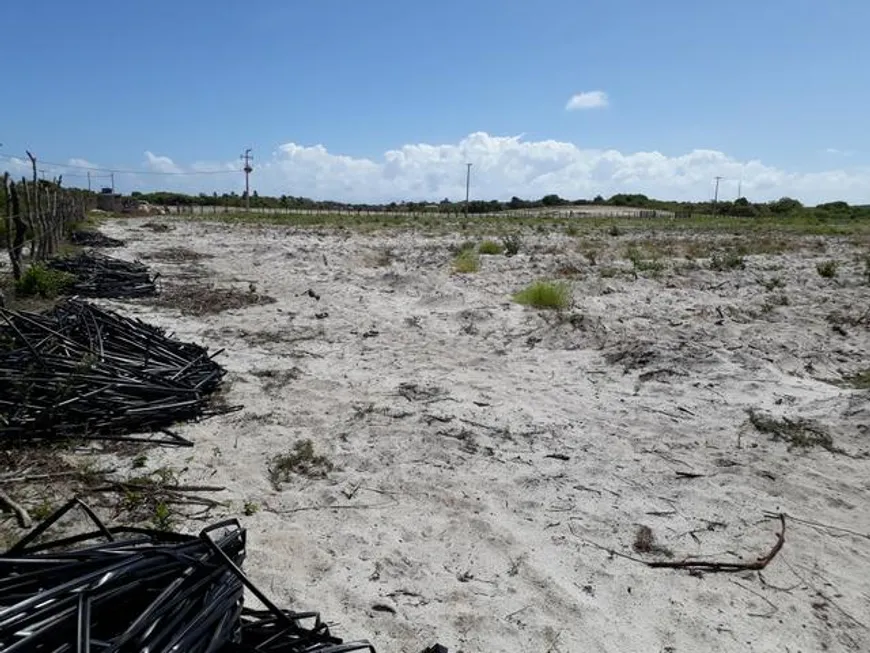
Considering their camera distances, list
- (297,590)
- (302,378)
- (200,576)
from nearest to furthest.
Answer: (200,576), (297,590), (302,378)

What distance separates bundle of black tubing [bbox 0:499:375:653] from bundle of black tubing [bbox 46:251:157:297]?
26.2 ft

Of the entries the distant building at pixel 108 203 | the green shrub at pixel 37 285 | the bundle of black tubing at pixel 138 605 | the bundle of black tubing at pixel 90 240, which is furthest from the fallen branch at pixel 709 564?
the distant building at pixel 108 203

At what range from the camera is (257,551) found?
2.94m

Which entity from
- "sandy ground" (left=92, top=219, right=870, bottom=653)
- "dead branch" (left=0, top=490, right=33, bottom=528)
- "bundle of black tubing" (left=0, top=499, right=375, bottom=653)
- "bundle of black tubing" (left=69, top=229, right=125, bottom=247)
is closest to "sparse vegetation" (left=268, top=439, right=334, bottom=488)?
"sandy ground" (left=92, top=219, right=870, bottom=653)

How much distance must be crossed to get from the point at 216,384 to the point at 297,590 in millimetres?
2939

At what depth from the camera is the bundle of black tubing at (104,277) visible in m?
9.23

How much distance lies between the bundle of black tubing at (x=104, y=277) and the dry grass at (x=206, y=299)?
1.10ft

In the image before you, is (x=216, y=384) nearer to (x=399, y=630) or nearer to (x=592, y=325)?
(x=399, y=630)

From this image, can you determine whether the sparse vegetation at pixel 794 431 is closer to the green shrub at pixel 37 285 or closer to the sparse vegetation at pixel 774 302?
the sparse vegetation at pixel 774 302

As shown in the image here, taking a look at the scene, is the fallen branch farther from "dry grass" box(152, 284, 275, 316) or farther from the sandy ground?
"dry grass" box(152, 284, 275, 316)

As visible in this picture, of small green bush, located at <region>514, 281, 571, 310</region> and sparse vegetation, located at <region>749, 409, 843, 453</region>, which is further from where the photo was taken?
small green bush, located at <region>514, 281, 571, 310</region>

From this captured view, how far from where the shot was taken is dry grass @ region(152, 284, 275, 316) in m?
8.80

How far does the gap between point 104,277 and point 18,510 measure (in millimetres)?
7679

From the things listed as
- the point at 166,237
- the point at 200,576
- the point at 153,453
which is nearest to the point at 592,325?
the point at 153,453
